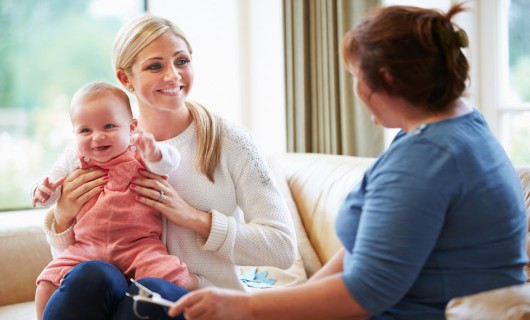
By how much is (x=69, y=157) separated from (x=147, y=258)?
1.40 feet

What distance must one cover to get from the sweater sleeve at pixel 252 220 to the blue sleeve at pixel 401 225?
650 millimetres

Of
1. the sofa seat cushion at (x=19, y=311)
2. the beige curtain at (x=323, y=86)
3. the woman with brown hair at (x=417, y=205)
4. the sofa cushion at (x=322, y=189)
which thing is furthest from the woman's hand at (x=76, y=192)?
the beige curtain at (x=323, y=86)

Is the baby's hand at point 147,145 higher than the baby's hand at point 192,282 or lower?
higher

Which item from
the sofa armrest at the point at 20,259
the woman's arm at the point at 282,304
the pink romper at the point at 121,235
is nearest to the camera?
the woman's arm at the point at 282,304

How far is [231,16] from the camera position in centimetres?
379

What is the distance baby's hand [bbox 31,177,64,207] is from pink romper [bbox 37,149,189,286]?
0.11m

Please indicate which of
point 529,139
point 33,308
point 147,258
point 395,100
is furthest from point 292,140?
point 395,100

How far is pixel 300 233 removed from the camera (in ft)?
8.68

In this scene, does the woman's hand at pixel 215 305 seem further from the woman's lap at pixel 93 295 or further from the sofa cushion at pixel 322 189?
the sofa cushion at pixel 322 189

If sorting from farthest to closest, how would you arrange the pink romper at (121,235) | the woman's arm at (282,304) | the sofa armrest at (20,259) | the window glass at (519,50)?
the window glass at (519,50), the sofa armrest at (20,259), the pink romper at (121,235), the woman's arm at (282,304)

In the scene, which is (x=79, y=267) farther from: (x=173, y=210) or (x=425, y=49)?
(x=425, y=49)

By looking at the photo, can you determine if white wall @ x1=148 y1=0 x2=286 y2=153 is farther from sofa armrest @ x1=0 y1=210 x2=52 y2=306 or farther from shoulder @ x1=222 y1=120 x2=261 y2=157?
shoulder @ x1=222 y1=120 x2=261 y2=157

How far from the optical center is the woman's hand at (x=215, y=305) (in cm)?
120

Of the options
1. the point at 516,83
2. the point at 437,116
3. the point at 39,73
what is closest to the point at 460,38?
the point at 437,116
